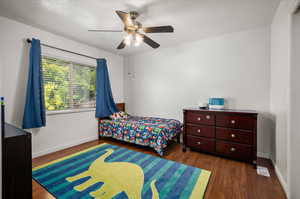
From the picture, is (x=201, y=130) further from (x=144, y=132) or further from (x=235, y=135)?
(x=144, y=132)

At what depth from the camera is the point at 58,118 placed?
2861 millimetres

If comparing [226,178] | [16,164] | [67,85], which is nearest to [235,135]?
[226,178]

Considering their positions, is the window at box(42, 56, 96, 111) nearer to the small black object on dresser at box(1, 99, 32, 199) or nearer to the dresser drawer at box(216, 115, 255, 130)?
the small black object on dresser at box(1, 99, 32, 199)

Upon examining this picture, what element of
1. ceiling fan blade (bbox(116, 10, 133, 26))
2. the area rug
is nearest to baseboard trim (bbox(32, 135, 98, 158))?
the area rug

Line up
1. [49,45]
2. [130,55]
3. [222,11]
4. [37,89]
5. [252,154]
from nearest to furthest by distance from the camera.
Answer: [222,11] < [252,154] < [37,89] < [49,45] < [130,55]

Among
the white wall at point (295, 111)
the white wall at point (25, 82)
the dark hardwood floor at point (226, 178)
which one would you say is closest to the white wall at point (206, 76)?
the dark hardwood floor at point (226, 178)

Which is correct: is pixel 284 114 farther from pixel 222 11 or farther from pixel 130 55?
pixel 130 55

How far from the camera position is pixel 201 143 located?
2.62 m

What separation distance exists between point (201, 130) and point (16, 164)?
103 inches

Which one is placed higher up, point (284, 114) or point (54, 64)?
point (54, 64)

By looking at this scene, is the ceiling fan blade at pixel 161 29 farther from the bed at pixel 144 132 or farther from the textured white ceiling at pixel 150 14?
the bed at pixel 144 132

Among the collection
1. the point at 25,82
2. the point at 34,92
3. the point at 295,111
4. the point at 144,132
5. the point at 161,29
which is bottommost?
the point at 144,132

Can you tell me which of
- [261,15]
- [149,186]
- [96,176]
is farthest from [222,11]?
[96,176]

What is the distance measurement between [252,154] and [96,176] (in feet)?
8.03
